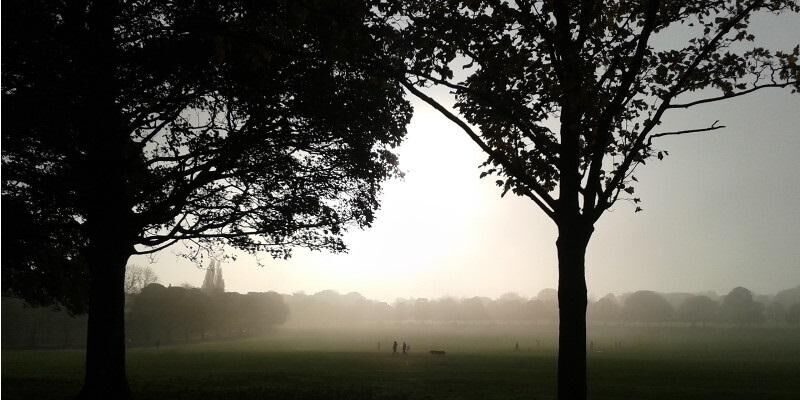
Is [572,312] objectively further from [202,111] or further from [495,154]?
[202,111]

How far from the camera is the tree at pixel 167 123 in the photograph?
38.8 feet

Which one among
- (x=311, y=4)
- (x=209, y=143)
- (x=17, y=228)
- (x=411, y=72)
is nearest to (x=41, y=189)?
(x=17, y=228)

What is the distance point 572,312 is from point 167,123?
12.9 meters

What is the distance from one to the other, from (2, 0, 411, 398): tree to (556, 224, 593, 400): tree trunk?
194 inches

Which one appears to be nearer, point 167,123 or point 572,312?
point 572,312

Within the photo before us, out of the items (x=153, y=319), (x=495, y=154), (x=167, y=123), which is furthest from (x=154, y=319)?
(x=495, y=154)

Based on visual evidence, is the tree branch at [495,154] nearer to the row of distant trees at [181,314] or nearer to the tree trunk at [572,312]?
the tree trunk at [572,312]

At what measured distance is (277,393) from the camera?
2192cm

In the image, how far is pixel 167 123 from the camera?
16.8 metres

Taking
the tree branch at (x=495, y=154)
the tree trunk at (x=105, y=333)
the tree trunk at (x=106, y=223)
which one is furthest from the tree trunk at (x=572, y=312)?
the tree trunk at (x=105, y=333)

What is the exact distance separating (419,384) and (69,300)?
17073mm

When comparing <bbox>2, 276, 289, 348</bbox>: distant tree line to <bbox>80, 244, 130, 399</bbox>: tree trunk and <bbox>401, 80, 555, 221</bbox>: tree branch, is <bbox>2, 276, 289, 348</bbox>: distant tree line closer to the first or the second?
<bbox>80, 244, 130, 399</bbox>: tree trunk

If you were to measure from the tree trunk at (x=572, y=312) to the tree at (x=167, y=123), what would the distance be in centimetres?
493

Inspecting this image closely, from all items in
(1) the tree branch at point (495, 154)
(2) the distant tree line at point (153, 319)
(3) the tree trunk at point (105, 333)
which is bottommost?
(2) the distant tree line at point (153, 319)
